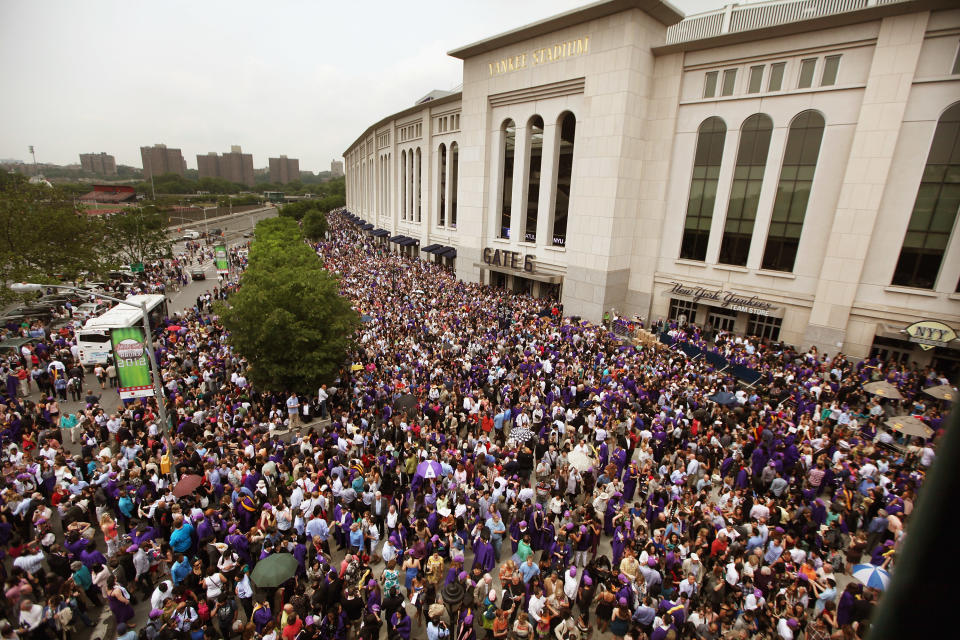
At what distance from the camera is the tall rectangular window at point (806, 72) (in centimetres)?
2556

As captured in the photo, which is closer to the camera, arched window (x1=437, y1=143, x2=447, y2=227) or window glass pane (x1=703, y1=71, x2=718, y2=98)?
window glass pane (x1=703, y1=71, x2=718, y2=98)

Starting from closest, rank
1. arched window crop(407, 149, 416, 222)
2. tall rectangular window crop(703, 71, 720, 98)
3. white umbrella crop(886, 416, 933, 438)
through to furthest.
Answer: white umbrella crop(886, 416, 933, 438) → tall rectangular window crop(703, 71, 720, 98) → arched window crop(407, 149, 416, 222)

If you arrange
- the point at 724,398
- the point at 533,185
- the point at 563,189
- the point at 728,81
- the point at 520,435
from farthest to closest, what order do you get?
1. the point at 533,185
2. the point at 563,189
3. the point at 728,81
4. the point at 724,398
5. the point at 520,435

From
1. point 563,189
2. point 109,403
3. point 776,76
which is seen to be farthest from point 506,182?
point 109,403

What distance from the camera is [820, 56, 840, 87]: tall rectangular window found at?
979 inches

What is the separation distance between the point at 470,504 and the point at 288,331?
35.4 feet

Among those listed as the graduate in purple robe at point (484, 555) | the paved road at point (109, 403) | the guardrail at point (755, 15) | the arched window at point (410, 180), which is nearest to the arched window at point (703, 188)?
the guardrail at point (755, 15)

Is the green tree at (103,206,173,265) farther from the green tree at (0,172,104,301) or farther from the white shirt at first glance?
the white shirt

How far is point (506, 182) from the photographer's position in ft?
132

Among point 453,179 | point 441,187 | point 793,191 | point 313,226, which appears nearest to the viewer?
point 793,191

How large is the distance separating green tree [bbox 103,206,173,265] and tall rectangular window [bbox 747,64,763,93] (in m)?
49.9

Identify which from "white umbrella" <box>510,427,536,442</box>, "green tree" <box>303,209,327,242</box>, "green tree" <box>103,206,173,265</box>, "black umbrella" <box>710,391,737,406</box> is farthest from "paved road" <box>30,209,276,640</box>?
"green tree" <box>303,209,327,242</box>

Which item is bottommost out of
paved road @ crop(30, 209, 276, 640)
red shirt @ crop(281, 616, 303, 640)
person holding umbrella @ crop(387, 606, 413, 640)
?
paved road @ crop(30, 209, 276, 640)

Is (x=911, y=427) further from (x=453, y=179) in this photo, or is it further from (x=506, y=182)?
(x=453, y=179)
